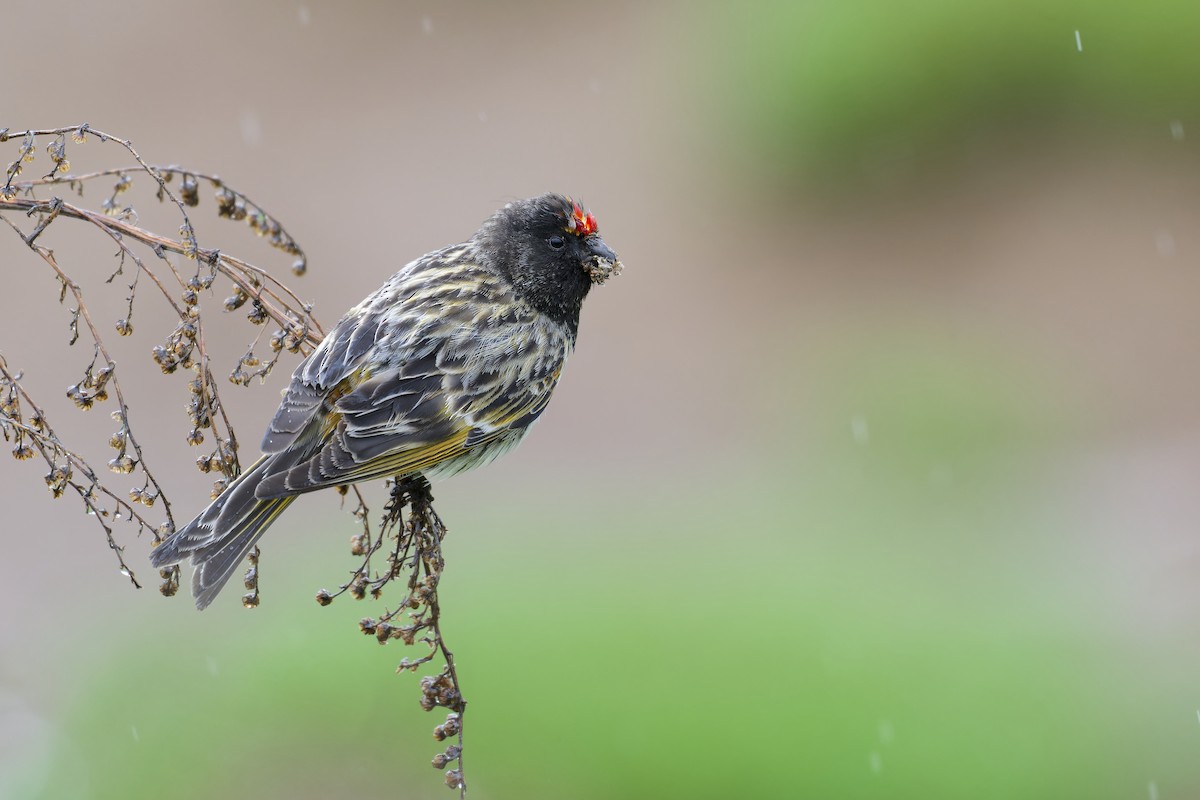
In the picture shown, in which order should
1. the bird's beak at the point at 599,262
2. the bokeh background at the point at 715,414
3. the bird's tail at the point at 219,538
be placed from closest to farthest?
the bird's tail at the point at 219,538 < the bird's beak at the point at 599,262 < the bokeh background at the point at 715,414

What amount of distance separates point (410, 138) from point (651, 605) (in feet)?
36.5

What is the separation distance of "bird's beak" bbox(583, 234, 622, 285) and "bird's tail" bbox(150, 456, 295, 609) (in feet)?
4.48

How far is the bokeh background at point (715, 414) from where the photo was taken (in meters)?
7.02

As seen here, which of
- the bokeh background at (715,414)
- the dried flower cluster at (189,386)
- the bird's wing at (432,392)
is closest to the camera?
the dried flower cluster at (189,386)

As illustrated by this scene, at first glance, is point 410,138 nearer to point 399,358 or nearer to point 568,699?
point 568,699

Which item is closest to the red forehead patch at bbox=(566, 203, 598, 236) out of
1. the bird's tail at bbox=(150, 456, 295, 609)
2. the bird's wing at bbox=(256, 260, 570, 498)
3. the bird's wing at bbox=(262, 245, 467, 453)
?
the bird's wing at bbox=(256, 260, 570, 498)

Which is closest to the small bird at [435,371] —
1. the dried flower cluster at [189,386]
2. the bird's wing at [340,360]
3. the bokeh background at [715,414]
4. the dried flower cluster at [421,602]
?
the bird's wing at [340,360]

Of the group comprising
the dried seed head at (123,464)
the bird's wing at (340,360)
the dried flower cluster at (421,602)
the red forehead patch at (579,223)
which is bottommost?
the dried flower cluster at (421,602)

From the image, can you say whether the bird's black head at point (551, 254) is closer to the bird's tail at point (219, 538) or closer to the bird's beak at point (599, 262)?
the bird's beak at point (599, 262)

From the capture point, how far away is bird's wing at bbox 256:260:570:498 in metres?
4.03

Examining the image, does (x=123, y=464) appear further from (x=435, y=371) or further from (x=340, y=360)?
(x=435, y=371)

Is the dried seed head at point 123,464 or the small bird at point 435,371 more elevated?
the small bird at point 435,371

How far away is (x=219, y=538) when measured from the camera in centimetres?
357

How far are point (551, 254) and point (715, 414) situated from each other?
9.80 metres
